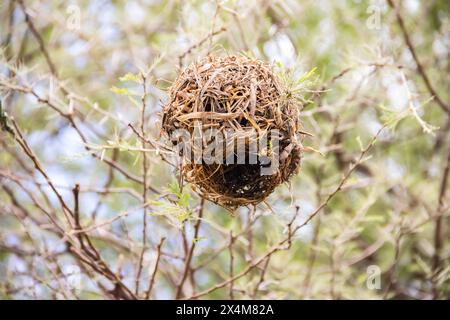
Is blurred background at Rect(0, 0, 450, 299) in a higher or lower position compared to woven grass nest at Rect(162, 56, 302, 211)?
higher

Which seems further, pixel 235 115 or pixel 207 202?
pixel 207 202

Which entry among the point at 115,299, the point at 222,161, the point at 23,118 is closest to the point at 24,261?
the point at 115,299

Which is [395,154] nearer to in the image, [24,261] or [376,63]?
[376,63]

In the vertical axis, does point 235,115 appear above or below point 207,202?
below

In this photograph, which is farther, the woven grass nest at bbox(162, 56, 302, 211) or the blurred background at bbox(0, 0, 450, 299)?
the blurred background at bbox(0, 0, 450, 299)
